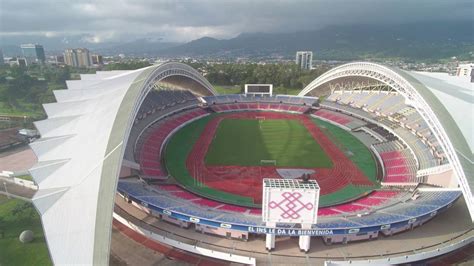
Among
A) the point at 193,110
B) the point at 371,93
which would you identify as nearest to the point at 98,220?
the point at 193,110

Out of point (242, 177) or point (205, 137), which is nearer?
point (242, 177)

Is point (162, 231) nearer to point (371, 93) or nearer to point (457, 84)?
point (457, 84)

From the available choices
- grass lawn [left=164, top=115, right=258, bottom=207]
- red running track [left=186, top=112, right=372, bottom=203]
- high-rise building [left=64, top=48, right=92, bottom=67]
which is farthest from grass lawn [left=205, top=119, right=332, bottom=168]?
high-rise building [left=64, top=48, right=92, bottom=67]

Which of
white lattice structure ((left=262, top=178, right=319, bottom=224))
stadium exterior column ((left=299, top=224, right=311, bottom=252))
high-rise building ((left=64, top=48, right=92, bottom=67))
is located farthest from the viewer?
high-rise building ((left=64, top=48, right=92, bottom=67))

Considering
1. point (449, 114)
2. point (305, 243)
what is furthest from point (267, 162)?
point (449, 114)

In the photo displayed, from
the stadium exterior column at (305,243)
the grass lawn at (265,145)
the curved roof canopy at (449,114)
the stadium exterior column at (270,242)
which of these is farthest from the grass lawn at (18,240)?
the curved roof canopy at (449,114)

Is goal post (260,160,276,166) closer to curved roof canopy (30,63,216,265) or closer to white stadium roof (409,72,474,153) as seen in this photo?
curved roof canopy (30,63,216,265)
